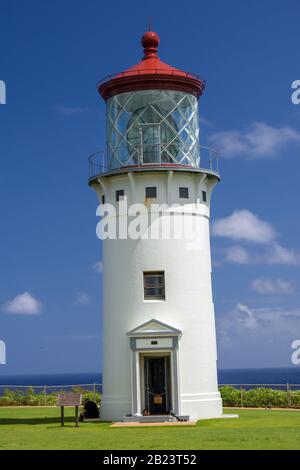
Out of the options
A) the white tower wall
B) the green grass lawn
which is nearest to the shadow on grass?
the green grass lawn

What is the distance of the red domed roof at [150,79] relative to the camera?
29.3 metres

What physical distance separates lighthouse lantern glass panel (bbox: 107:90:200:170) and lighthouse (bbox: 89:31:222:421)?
36 millimetres

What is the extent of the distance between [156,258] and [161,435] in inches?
329

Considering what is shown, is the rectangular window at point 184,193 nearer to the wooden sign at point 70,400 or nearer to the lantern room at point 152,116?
the lantern room at point 152,116

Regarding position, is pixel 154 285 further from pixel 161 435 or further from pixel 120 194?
pixel 161 435

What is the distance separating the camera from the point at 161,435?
72.3ft

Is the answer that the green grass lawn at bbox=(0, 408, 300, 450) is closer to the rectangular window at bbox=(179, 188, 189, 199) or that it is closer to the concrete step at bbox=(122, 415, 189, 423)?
the concrete step at bbox=(122, 415, 189, 423)

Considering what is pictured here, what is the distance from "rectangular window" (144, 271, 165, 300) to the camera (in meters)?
29.0

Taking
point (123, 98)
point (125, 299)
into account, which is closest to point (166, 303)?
point (125, 299)

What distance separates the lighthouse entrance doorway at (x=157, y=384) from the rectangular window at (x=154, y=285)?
2.12 m

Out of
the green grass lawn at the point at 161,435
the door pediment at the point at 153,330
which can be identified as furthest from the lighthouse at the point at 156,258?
the green grass lawn at the point at 161,435

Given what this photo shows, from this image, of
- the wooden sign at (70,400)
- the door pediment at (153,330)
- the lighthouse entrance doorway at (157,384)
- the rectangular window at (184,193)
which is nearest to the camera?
the wooden sign at (70,400)

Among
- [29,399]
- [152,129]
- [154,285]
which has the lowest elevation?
[29,399]

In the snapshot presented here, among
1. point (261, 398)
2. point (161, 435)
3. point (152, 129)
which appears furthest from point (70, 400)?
point (261, 398)
